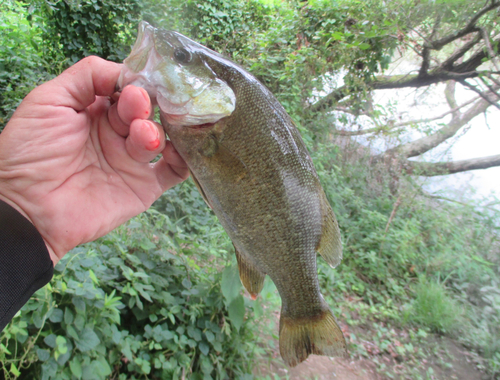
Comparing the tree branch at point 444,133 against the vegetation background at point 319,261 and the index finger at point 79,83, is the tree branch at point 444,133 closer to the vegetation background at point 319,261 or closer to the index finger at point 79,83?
the vegetation background at point 319,261

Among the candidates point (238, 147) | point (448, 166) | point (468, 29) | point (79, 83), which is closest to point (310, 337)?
point (238, 147)

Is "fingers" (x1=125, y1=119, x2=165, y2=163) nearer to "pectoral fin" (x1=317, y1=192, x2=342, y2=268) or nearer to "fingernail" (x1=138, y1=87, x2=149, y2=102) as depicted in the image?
"fingernail" (x1=138, y1=87, x2=149, y2=102)

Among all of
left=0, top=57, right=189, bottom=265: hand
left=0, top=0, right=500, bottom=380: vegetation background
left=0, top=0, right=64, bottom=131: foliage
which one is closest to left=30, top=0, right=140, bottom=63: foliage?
left=0, top=0, right=500, bottom=380: vegetation background

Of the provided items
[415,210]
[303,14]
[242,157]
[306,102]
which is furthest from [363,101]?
[242,157]

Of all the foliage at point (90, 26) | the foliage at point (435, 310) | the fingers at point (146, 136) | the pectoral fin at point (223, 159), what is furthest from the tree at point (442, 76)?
the fingers at point (146, 136)

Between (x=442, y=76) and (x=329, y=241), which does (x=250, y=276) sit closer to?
(x=329, y=241)

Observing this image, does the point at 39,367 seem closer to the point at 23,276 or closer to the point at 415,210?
the point at 23,276
